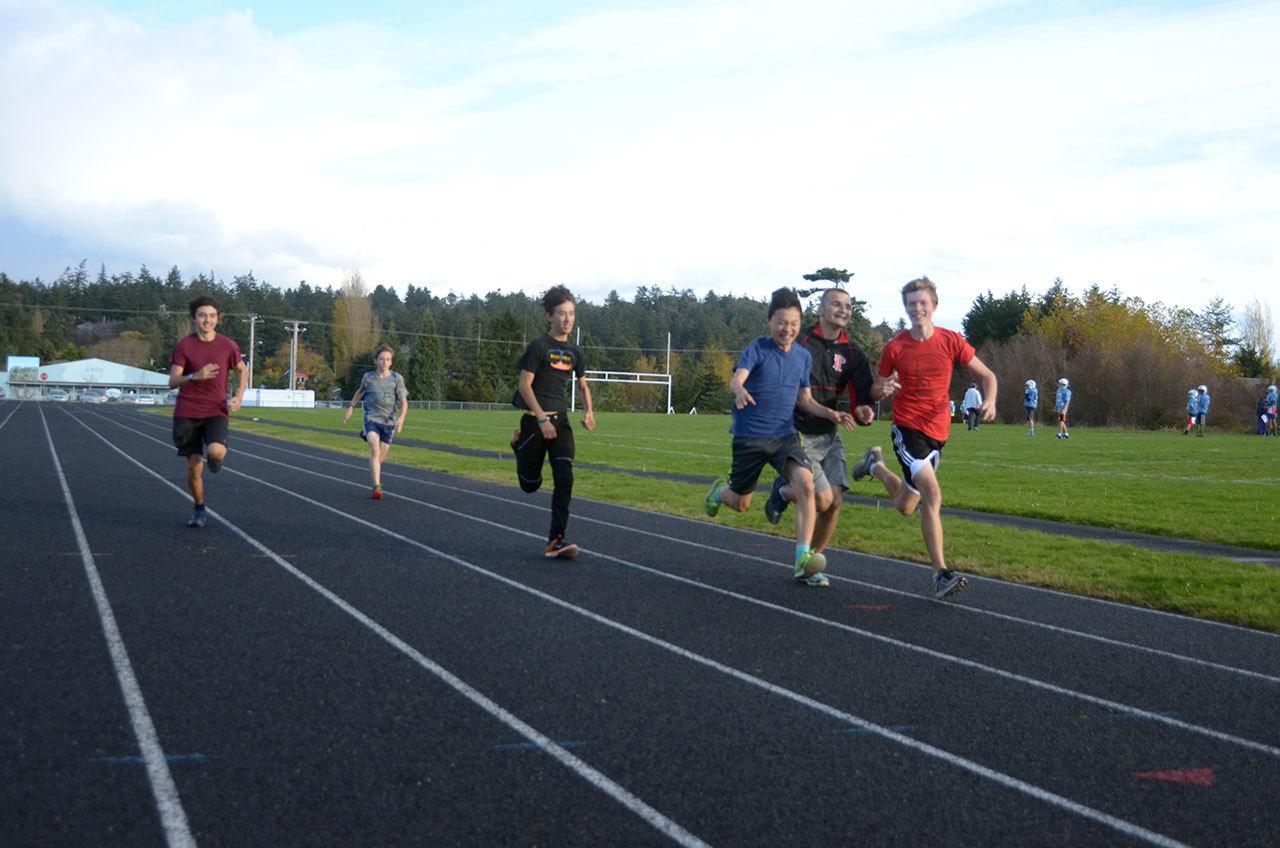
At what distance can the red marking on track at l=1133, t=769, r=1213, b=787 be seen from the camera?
4340mm

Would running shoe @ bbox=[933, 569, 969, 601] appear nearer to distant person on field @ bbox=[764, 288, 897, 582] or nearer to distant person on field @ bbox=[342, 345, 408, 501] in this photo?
distant person on field @ bbox=[764, 288, 897, 582]

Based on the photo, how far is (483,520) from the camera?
12539 millimetres

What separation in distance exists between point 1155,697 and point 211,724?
13.8ft

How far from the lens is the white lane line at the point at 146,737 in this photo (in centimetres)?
365

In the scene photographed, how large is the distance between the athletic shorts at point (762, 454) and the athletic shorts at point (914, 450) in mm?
677

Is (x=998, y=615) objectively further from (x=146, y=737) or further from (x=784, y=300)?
(x=146, y=737)

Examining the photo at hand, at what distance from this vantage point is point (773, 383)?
828 centimetres

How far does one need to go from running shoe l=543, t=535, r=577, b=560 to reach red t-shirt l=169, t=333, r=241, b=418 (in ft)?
11.9

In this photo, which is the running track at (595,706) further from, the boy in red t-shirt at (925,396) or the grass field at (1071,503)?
the grass field at (1071,503)

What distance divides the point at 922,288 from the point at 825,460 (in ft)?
4.82

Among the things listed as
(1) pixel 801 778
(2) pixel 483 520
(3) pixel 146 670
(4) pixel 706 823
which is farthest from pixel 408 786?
(2) pixel 483 520

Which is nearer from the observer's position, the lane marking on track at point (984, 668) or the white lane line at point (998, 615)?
the lane marking on track at point (984, 668)

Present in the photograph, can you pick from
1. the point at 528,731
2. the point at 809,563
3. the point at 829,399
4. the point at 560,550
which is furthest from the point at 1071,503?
the point at 528,731

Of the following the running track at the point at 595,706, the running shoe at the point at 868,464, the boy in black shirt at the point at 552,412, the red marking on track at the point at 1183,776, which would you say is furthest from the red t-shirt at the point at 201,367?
the red marking on track at the point at 1183,776
